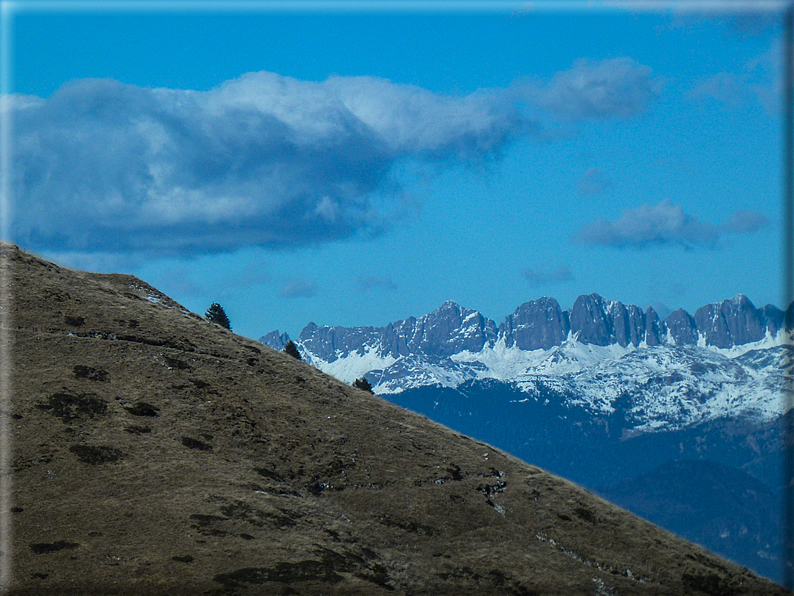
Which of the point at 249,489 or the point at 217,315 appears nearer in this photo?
the point at 249,489

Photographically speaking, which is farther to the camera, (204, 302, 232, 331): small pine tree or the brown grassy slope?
(204, 302, 232, 331): small pine tree

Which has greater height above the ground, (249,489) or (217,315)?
(217,315)

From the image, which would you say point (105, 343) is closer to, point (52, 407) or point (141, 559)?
point (52, 407)

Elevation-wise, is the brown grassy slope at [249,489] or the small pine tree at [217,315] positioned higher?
the small pine tree at [217,315]

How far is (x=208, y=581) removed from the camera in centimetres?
5453

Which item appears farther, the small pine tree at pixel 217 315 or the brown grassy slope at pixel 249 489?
the small pine tree at pixel 217 315

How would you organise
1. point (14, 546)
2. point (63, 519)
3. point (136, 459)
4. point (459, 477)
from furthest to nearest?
point (459, 477) < point (136, 459) < point (63, 519) < point (14, 546)

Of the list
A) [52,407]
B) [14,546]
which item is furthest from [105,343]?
[14,546]

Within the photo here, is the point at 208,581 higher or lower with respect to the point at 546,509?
lower

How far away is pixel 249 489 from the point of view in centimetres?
6975

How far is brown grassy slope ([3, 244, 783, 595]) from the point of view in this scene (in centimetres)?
5750

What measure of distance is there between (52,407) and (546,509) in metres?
46.1

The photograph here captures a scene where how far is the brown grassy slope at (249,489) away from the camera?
189 ft

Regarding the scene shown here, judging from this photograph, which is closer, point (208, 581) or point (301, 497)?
point (208, 581)
